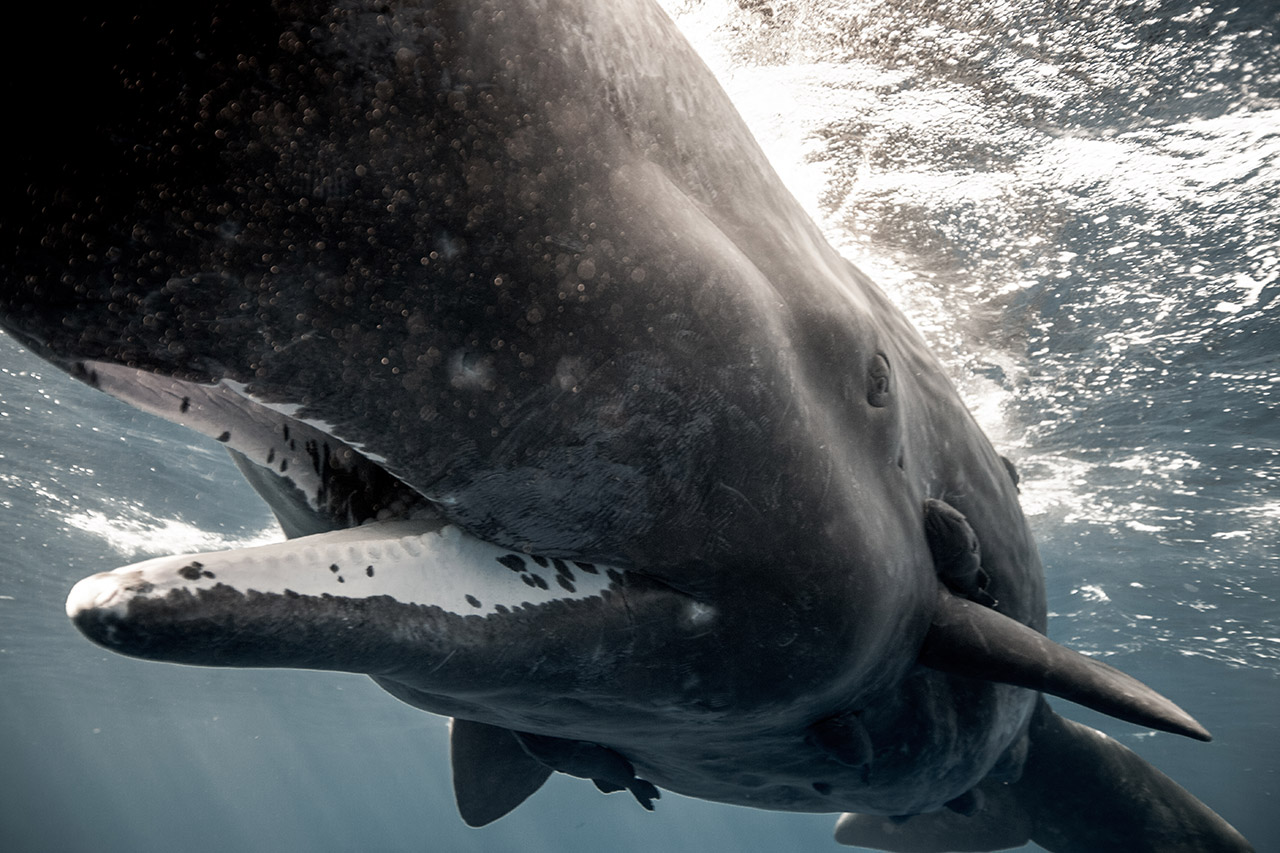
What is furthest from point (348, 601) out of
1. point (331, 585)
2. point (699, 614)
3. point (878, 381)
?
point (878, 381)

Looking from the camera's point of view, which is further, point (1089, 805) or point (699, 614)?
point (1089, 805)

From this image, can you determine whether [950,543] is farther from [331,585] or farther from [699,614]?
[331,585]

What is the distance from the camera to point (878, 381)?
286 cm

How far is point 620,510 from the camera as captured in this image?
199 cm

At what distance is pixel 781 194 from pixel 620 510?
1424 mm

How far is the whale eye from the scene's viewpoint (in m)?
2.84

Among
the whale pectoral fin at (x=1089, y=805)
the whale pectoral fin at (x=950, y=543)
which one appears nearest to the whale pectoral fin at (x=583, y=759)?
the whale pectoral fin at (x=950, y=543)

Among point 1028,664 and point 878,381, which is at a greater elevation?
point 878,381

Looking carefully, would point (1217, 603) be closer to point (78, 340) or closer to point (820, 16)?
point (820, 16)

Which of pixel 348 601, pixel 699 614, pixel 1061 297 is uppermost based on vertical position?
pixel 348 601

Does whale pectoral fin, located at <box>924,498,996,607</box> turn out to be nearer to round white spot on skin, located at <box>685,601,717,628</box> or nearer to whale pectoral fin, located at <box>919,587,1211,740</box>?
whale pectoral fin, located at <box>919,587,1211,740</box>

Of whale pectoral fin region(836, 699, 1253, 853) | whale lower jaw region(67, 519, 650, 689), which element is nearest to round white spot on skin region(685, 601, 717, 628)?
whale lower jaw region(67, 519, 650, 689)

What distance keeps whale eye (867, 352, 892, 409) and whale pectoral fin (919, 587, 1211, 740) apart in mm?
1079

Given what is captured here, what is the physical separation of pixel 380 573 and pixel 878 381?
6.38ft
